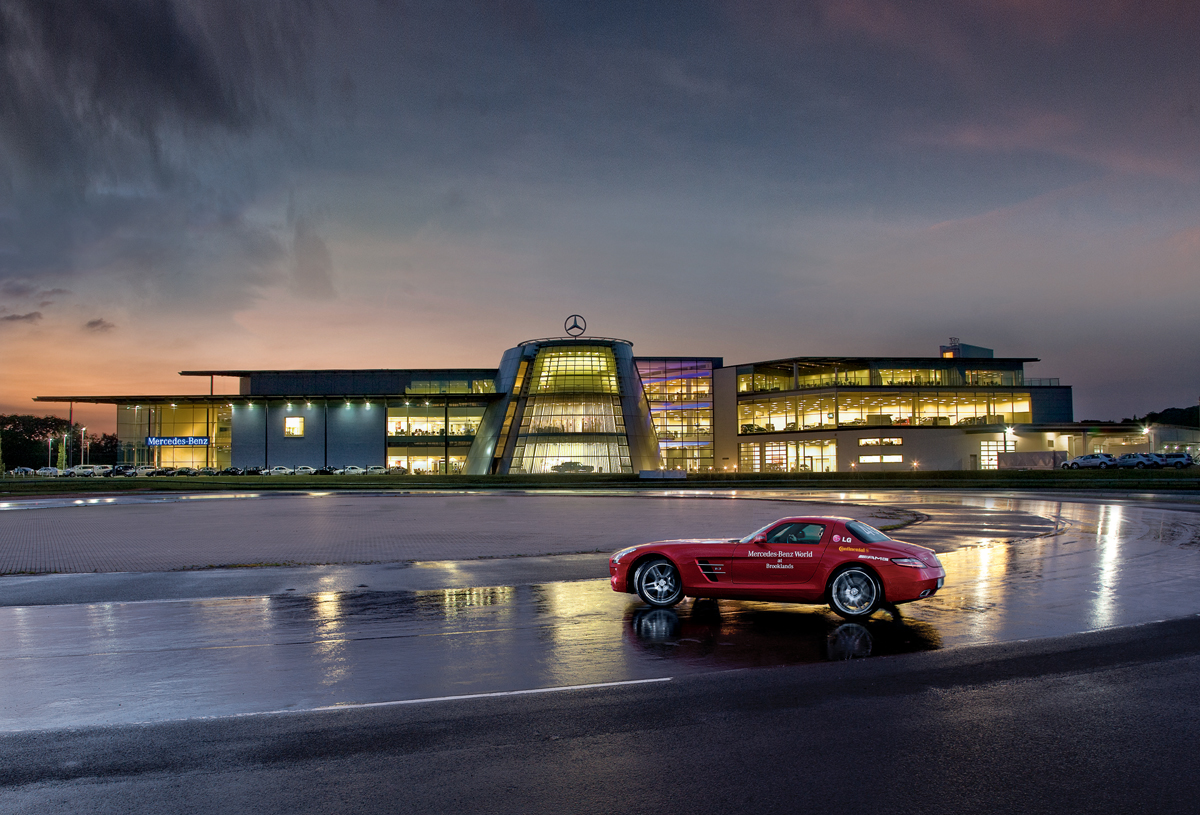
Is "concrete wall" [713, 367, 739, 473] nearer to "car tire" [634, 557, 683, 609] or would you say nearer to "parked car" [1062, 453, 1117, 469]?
"parked car" [1062, 453, 1117, 469]

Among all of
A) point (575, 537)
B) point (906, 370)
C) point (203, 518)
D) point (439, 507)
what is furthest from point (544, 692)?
point (906, 370)

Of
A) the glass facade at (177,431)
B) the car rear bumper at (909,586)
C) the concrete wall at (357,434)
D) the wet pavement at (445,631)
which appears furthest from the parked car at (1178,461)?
the glass facade at (177,431)

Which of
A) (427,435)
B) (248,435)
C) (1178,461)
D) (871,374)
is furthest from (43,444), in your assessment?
(1178,461)

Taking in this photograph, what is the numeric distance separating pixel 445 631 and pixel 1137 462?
71.0m

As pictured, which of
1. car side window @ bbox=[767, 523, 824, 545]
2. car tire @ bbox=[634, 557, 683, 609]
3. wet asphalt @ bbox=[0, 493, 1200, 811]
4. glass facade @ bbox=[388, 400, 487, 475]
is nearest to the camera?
wet asphalt @ bbox=[0, 493, 1200, 811]

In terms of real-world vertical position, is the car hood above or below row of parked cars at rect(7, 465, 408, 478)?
above

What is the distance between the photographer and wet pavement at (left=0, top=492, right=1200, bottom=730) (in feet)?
24.2

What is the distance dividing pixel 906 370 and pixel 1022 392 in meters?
13.4

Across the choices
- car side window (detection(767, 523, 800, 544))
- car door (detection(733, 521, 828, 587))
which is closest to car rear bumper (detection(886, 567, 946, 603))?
car door (detection(733, 521, 828, 587))

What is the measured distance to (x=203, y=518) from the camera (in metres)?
29.0

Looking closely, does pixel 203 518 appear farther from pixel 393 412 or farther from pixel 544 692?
pixel 393 412

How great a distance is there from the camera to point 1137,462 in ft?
211

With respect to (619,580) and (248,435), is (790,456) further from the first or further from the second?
(619,580)

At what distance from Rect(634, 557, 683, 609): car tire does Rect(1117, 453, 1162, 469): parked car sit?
6521 centimetres
